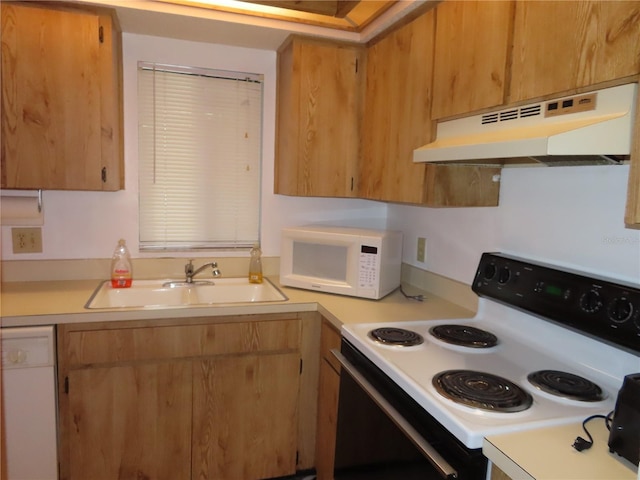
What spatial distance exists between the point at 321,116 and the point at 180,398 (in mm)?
1410

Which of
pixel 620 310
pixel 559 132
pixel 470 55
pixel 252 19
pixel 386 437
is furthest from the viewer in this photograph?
pixel 252 19

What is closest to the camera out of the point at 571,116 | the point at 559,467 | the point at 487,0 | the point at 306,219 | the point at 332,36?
the point at 559,467

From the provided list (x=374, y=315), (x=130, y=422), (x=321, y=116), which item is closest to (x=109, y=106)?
(x=321, y=116)

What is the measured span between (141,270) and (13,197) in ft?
2.09

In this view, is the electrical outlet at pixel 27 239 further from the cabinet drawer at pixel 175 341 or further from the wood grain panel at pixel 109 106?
the cabinet drawer at pixel 175 341

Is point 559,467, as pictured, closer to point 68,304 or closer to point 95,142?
point 68,304

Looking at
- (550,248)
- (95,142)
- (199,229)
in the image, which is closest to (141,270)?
(199,229)

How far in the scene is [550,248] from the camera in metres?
1.54

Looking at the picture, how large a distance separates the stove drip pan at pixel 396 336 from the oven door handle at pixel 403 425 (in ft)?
0.45

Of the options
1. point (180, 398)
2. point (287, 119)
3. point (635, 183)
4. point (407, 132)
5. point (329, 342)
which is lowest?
point (180, 398)

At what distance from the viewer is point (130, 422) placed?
5.99ft

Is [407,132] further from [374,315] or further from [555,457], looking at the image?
[555,457]

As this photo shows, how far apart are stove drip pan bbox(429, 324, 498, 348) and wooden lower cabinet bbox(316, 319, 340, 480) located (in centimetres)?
40

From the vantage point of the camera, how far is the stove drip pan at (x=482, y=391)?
110 centimetres
